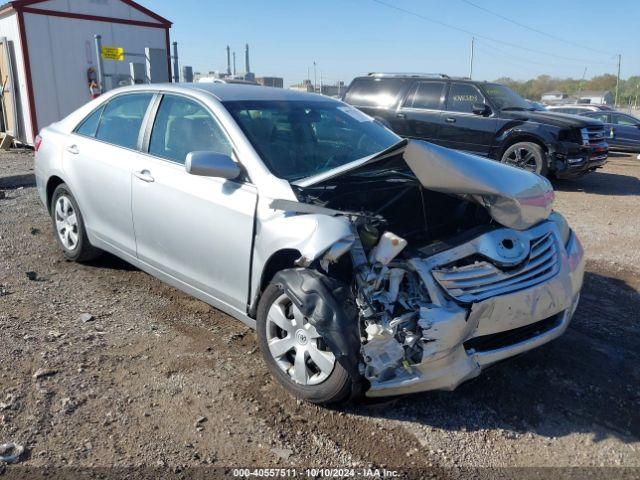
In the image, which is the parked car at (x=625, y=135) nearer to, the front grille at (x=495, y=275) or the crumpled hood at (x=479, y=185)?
the crumpled hood at (x=479, y=185)

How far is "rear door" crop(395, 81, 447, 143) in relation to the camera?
404 inches

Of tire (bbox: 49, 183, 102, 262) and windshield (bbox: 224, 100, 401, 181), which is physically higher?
windshield (bbox: 224, 100, 401, 181)

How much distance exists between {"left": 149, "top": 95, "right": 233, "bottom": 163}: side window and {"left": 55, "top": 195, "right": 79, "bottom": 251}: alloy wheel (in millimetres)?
1411

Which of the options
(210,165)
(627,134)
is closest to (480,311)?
(210,165)

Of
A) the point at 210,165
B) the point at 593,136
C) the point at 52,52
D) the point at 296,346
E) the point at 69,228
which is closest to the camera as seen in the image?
the point at 296,346

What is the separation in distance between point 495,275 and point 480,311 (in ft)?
0.88

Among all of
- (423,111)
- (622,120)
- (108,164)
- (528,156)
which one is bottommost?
(528,156)

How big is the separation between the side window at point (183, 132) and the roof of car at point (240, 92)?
14cm

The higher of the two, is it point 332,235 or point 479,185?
point 479,185

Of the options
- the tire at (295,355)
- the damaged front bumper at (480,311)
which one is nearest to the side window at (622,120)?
the damaged front bumper at (480,311)

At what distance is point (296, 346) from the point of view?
10.0 feet

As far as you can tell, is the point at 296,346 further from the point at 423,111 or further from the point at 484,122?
the point at 423,111

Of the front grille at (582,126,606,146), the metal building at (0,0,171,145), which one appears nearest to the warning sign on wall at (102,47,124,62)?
the metal building at (0,0,171,145)

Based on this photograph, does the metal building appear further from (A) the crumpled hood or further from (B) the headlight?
(B) the headlight
